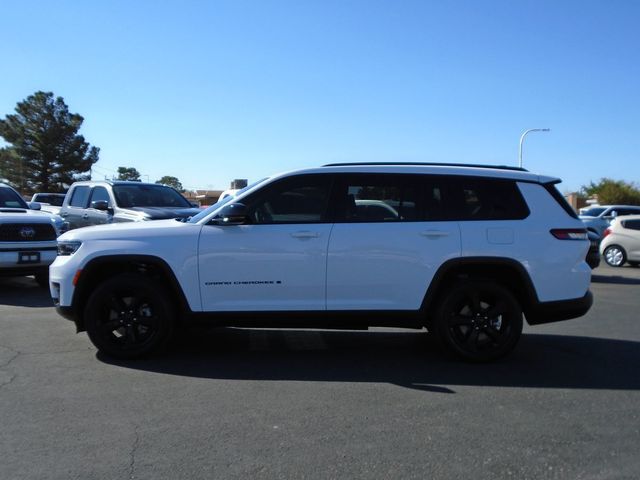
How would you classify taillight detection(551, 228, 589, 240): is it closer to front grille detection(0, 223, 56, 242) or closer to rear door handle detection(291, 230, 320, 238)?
rear door handle detection(291, 230, 320, 238)

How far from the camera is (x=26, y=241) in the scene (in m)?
10.1

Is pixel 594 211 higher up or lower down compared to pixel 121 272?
higher up

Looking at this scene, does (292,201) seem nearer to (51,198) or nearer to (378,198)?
(378,198)

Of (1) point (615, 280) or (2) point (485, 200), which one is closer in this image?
(2) point (485, 200)

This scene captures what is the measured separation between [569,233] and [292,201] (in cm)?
269

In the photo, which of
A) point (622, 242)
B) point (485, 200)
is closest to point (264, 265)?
point (485, 200)

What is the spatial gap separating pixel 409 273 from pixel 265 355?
173 cm

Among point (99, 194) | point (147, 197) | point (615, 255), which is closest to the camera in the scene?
point (147, 197)

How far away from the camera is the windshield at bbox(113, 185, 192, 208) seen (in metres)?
11.5

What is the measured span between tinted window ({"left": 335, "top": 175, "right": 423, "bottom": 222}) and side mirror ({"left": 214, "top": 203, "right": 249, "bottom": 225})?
895 mm

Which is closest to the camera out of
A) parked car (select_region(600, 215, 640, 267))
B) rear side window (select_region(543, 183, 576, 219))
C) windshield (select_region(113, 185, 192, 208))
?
rear side window (select_region(543, 183, 576, 219))

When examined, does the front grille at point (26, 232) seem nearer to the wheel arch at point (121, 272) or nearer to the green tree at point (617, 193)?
the wheel arch at point (121, 272)

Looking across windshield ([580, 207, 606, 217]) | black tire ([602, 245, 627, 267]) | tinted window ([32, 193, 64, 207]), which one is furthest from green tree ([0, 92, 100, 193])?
black tire ([602, 245, 627, 267])

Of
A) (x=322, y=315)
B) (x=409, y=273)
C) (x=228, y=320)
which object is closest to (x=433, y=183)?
(x=409, y=273)
